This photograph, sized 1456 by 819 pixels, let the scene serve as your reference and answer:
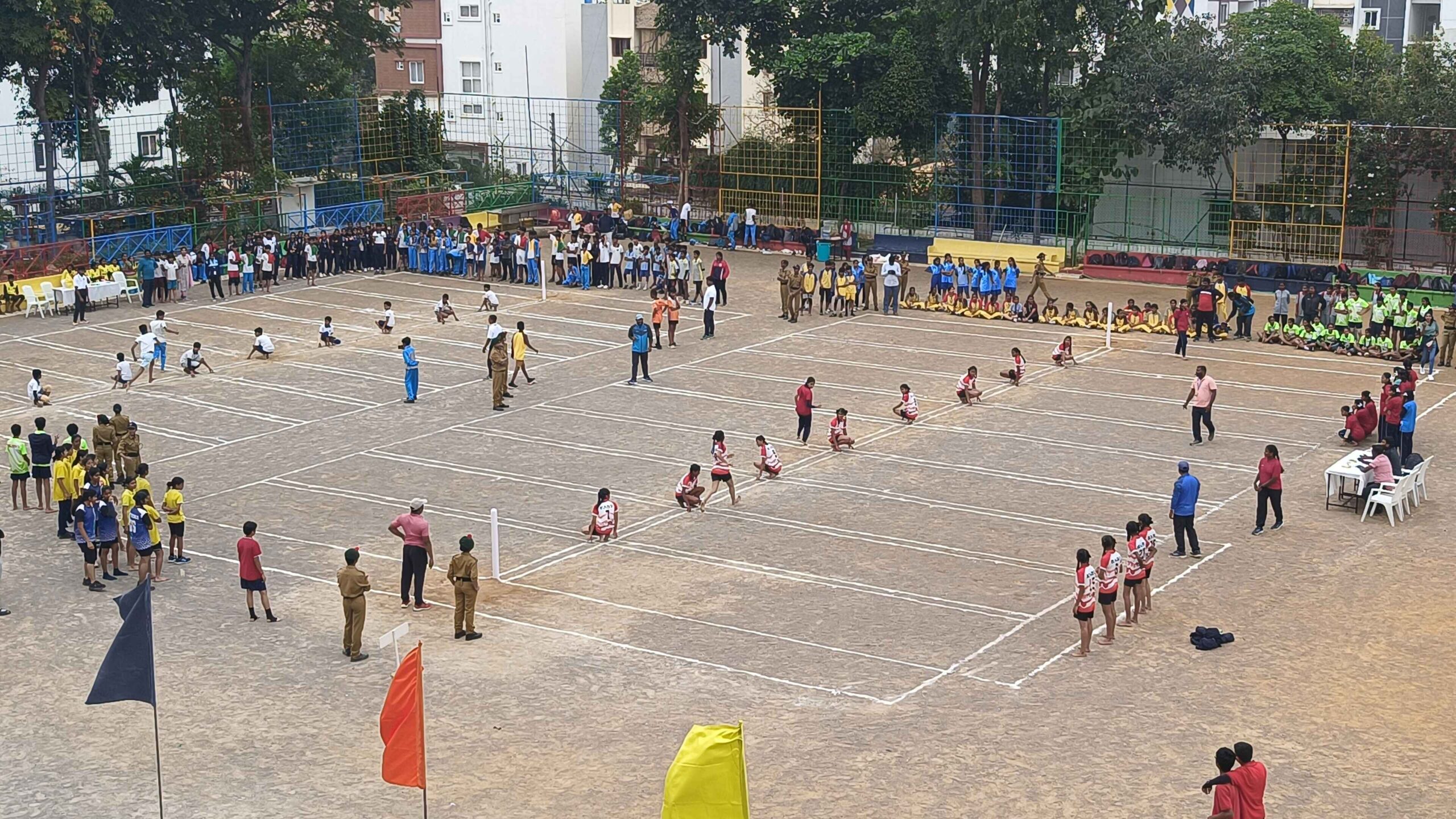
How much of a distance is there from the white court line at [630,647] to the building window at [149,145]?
36.2 m

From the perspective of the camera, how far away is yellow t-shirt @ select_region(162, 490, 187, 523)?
2284 centimetres

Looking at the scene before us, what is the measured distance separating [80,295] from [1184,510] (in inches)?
1126

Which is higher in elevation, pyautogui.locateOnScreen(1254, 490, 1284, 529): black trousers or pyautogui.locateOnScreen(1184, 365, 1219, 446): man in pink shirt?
pyautogui.locateOnScreen(1184, 365, 1219, 446): man in pink shirt

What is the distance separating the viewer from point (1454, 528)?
24.5 m

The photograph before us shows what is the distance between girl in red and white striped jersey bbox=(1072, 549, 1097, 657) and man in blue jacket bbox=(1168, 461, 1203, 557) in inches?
129

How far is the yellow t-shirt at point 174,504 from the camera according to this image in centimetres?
2284

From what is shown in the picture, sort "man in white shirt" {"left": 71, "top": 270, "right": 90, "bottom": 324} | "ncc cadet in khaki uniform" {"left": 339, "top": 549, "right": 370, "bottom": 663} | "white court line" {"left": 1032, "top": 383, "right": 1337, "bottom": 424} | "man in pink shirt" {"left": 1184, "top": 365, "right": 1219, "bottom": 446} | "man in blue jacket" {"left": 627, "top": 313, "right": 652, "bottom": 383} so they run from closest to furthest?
"ncc cadet in khaki uniform" {"left": 339, "top": 549, "right": 370, "bottom": 663} < "man in pink shirt" {"left": 1184, "top": 365, "right": 1219, "bottom": 446} < "white court line" {"left": 1032, "top": 383, "right": 1337, "bottom": 424} < "man in blue jacket" {"left": 627, "top": 313, "right": 652, "bottom": 383} < "man in white shirt" {"left": 71, "top": 270, "right": 90, "bottom": 324}

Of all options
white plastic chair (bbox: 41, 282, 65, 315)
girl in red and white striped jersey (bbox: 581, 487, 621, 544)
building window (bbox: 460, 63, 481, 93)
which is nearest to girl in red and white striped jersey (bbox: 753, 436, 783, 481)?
girl in red and white striped jersey (bbox: 581, 487, 621, 544)

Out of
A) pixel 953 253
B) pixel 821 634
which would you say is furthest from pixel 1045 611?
pixel 953 253

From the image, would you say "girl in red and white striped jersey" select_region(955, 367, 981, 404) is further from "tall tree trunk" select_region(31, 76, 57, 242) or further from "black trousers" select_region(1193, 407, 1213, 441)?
"tall tree trunk" select_region(31, 76, 57, 242)

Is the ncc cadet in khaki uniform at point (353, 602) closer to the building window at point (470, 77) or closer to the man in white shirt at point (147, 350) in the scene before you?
the man in white shirt at point (147, 350)

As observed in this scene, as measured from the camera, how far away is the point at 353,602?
768 inches

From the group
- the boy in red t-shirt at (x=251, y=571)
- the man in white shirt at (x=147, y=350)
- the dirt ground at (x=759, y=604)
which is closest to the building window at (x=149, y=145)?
the dirt ground at (x=759, y=604)

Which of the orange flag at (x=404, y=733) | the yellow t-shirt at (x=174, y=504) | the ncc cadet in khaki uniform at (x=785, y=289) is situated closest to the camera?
the orange flag at (x=404, y=733)
